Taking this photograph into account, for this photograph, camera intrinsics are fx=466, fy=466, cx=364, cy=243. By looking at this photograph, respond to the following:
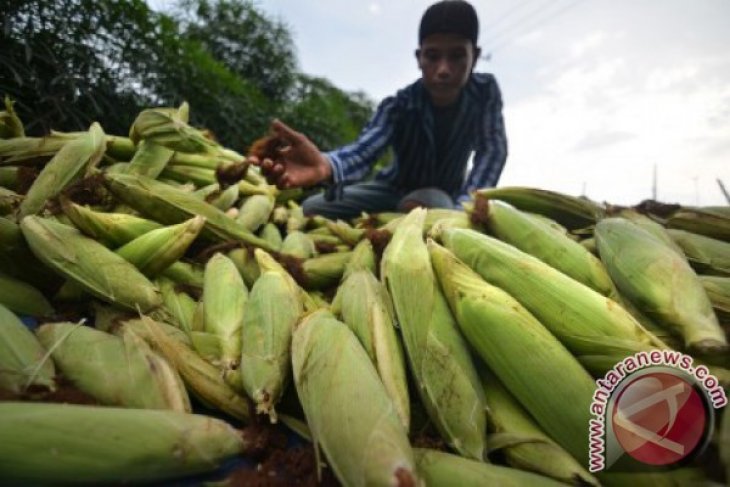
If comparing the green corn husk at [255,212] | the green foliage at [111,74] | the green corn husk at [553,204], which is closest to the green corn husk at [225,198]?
the green corn husk at [255,212]

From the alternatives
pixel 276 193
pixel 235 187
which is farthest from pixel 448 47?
pixel 235 187

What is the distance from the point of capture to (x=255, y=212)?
1.63 metres

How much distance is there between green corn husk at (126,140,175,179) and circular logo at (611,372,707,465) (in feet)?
4.59

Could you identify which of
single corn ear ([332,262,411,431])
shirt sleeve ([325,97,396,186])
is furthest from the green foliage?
single corn ear ([332,262,411,431])

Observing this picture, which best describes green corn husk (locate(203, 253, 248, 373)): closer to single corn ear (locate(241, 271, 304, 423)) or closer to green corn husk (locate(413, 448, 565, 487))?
single corn ear (locate(241, 271, 304, 423))

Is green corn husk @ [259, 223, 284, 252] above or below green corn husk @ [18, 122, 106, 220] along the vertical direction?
below

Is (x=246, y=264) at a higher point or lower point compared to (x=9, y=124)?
lower

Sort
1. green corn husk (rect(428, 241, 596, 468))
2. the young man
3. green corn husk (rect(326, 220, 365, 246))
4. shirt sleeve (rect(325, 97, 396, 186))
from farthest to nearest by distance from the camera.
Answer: the young man, shirt sleeve (rect(325, 97, 396, 186)), green corn husk (rect(326, 220, 365, 246)), green corn husk (rect(428, 241, 596, 468))

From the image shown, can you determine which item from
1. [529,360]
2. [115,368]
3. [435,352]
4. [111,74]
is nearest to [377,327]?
[435,352]

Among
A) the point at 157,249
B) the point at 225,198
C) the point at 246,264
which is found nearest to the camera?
the point at 157,249

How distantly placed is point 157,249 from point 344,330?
1.80 feet

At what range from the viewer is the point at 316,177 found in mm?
2238

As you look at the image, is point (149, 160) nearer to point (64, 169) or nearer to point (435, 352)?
point (64, 169)

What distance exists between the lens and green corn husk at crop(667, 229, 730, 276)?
1.01m
